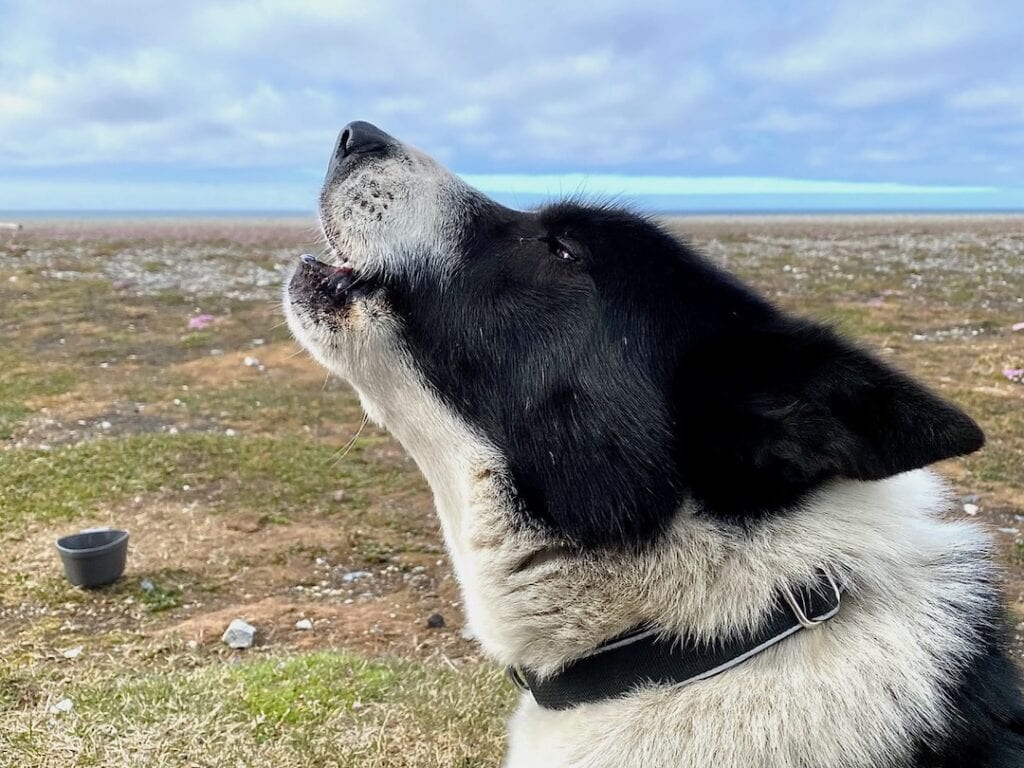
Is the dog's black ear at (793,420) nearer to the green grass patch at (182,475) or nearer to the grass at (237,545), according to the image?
the grass at (237,545)

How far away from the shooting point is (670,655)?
2.00m

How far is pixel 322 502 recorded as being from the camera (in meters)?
6.42

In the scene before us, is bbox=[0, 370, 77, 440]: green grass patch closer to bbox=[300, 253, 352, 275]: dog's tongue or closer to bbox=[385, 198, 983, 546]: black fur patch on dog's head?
bbox=[300, 253, 352, 275]: dog's tongue

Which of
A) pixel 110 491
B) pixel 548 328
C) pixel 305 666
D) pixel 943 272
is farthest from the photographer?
pixel 943 272

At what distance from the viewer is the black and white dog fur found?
187 cm

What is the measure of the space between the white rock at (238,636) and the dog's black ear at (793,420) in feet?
10.3

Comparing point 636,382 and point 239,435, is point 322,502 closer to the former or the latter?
point 239,435

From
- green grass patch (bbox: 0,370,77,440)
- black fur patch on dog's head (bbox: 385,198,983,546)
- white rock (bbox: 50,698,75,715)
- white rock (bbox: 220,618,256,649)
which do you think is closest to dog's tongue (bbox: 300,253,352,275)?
black fur patch on dog's head (bbox: 385,198,983,546)

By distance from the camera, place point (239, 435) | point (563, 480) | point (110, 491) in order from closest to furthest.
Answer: point (563, 480)
point (110, 491)
point (239, 435)

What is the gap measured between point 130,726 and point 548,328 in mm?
2300

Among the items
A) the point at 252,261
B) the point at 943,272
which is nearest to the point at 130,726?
the point at 943,272

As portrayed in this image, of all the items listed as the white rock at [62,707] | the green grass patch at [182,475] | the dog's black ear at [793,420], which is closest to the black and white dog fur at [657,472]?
the dog's black ear at [793,420]

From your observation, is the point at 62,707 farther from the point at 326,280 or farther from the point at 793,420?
the point at 793,420

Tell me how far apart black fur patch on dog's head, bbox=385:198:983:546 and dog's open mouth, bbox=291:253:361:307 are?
0.45 ft
